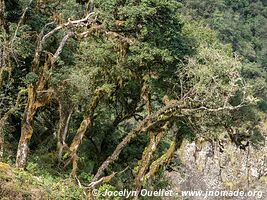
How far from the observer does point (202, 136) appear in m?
17.8

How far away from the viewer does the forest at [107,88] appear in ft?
51.5

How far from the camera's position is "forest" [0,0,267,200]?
15688 mm

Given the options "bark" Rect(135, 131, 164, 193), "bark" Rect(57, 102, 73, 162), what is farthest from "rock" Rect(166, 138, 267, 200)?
"bark" Rect(57, 102, 73, 162)

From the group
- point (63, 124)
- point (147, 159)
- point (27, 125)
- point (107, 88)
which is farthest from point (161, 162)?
point (27, 125)

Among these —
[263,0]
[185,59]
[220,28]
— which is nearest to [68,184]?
[185,59]

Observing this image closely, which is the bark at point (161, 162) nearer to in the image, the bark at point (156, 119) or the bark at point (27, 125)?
the bark at point (156, 119)

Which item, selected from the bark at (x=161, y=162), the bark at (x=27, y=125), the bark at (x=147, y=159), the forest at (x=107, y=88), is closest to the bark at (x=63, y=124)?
the forest at (x=107, y=88)

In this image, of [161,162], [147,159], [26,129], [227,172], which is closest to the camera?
[26,129]

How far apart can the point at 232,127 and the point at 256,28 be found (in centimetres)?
6360

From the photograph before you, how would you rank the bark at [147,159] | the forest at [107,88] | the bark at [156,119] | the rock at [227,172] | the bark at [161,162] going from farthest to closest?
the rock at [227,172]
the bark at [161,162]
the bark at [147,159]
the bark at [156,119]
the forest at [107,88]

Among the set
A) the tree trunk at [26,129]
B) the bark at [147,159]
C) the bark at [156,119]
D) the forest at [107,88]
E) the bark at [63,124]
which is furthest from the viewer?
the bark at [147,159]

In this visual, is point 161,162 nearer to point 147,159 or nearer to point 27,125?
point 147,159

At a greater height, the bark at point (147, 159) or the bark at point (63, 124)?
the bark at point (63, 124)

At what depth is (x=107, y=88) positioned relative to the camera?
62.3ft
